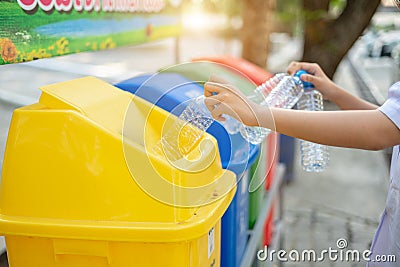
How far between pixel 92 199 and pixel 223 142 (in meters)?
0.65

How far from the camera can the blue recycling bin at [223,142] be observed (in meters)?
1.68

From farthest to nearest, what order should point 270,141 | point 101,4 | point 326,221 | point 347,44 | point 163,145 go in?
point 347,44, point 326,221, point 270,141, point 101,4, point 163,145

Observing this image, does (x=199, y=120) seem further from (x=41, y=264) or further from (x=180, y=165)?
(x=41, y=264)

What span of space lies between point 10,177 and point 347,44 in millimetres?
5400

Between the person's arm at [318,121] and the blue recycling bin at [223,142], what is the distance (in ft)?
1.10

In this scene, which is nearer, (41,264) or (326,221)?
(41,264)

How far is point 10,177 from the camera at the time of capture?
130cm

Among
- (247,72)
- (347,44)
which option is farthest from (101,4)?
(347,44)

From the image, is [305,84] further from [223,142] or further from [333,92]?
[223,142]

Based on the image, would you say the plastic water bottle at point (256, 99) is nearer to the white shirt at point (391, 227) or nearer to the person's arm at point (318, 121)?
the person's arm at point (318, 121)

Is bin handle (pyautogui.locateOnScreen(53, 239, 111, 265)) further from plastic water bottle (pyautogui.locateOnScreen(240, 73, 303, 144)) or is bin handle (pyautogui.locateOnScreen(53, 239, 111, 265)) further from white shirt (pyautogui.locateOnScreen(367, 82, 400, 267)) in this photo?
white shirt (pyautogui.locateOnScreen(367, 82, 400, 267))

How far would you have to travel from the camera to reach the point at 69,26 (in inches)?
79.6

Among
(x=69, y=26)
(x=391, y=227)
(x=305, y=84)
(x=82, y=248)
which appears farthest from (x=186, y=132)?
(x=69, y=26)

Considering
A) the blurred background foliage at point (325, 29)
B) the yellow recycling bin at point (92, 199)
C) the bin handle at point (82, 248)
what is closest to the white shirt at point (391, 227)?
the yellow recycling bin at point (92, 199)
